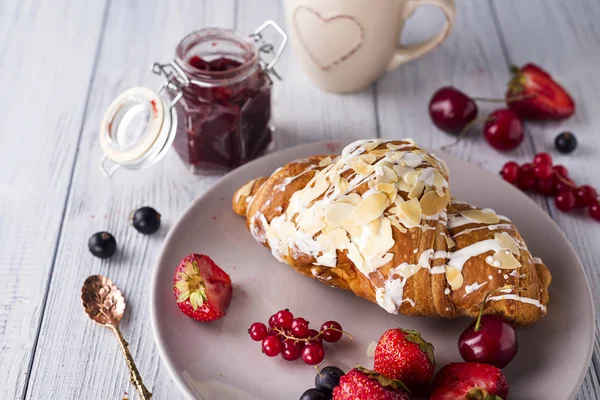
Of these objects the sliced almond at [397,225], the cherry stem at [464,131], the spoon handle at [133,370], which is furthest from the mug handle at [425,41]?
the spoon handle at [133,370]

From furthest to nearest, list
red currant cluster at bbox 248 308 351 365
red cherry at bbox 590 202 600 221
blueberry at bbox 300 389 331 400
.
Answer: red cherry at bbox 590 202 600 221
red currant cluster at bbox 248 308 351 365
blueberry at bbox 300 389 331 400

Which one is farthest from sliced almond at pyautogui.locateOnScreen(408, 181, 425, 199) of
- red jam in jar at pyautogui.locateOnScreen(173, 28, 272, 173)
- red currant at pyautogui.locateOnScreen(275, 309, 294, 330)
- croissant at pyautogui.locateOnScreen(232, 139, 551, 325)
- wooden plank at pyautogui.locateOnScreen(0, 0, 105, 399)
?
wooden plank at pyautogui.locateOnScreen(0, 0, 105, 399)

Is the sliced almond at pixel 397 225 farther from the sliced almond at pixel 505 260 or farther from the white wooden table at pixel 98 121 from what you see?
the white wooden table at pixel 98 121

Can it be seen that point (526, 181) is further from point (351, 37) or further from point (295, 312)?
point (295, 312)

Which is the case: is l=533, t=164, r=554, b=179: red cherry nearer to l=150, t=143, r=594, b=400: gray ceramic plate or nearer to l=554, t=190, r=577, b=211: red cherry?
l=554, t=190, r=577, b=211: red cherry

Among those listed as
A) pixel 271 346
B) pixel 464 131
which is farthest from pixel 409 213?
pixel 464 131
